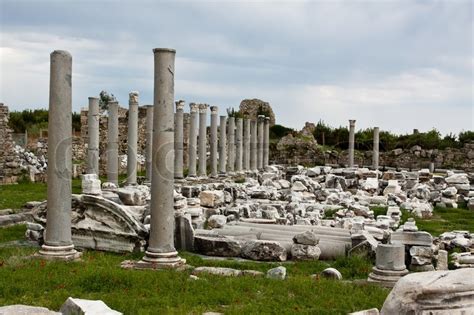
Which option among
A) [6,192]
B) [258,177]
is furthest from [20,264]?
[258,177]

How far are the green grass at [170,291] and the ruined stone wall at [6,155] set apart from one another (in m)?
17.8

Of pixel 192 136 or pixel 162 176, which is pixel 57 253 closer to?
pixel 162 176

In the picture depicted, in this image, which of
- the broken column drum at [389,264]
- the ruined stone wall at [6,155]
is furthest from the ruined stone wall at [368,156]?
the broken column drum at [389,264]

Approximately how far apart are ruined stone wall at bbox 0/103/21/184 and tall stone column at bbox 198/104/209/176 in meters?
8.32

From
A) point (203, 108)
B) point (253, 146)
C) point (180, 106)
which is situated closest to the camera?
point (180, 106)

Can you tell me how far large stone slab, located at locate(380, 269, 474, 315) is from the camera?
6.04 metres

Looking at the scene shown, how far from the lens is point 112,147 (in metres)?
20.4

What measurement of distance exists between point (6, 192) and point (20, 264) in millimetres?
13468

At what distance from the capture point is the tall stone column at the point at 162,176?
10062 millimetres

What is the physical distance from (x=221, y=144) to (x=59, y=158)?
18944 mm

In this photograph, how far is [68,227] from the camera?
1041 centimetres

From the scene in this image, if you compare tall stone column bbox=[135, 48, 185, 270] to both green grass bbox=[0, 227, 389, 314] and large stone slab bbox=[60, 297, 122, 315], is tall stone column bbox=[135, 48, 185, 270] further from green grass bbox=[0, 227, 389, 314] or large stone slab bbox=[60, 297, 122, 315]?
large stone slab bbox=[60, 297, 122, 315]

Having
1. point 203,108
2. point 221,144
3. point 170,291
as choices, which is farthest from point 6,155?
point 170,291

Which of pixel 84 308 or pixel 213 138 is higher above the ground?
pixel 213 138
